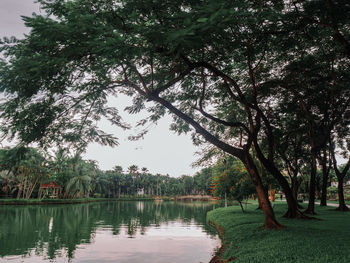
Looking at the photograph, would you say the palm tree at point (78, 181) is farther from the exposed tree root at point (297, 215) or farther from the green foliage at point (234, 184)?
the exposed tree root at point (297, 215)

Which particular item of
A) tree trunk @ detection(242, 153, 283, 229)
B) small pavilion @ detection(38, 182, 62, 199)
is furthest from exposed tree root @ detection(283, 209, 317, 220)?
small pavilion @ detection(38, 182, 62, 199)

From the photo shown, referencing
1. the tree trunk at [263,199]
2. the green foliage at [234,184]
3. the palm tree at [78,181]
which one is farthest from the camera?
the palm tree at [78,181]

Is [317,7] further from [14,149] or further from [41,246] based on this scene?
[41,246]

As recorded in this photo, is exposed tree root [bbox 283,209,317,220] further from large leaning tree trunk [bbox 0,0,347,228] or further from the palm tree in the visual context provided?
the palm tree

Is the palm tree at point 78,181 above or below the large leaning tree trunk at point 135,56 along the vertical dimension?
below

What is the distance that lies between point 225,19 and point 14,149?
9.61 metres

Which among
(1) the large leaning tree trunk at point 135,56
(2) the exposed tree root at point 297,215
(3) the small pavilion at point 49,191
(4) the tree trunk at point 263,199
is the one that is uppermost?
(1) the large leaning tree trunk at point 135,56

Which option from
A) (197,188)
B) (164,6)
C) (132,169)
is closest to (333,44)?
(164,6)

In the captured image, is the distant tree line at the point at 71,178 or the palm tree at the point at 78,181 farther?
the palm tree at the point at 78,181

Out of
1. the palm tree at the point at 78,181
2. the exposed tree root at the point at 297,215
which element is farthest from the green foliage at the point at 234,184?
the palm tree at the point at 78,181

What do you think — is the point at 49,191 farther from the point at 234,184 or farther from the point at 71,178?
the point at 234,184

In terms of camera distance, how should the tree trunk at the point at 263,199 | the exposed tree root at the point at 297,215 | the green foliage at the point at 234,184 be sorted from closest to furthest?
the tree trunk at the point at 263,199 → the exposed tree root at the point at 297,215 → the green foliage at the point at 234,184

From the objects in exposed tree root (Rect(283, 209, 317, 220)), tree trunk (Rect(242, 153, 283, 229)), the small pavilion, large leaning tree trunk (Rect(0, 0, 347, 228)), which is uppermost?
large leaning tree trunk (Rect(0, 0, 347, 228))

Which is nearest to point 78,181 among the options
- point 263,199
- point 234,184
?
point 234,184
